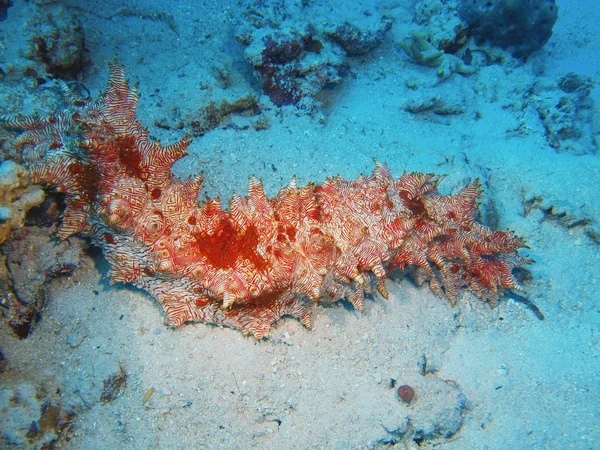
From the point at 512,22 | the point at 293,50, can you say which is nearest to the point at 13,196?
the point at 293,50

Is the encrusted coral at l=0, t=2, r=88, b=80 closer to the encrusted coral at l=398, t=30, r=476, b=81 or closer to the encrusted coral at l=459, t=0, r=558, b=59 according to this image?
the encrusted coral at l=398, t=30, r=476, b=81

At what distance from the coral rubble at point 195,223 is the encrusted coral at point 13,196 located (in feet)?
0.39

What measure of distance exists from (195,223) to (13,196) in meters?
1.28

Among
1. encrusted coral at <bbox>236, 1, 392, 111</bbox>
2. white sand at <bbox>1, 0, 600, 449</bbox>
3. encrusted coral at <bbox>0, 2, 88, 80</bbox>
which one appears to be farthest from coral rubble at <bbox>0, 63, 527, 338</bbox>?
encrusted coral at <bbox>236, 1, 392, 111</bbox>

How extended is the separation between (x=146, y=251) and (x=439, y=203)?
2.50 m

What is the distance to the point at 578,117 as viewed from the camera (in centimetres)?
598

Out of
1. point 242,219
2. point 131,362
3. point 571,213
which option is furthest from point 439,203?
point 131,362

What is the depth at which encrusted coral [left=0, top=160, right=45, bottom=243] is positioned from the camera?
99.1 inches

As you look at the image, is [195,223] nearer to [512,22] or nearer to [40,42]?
[40,42]

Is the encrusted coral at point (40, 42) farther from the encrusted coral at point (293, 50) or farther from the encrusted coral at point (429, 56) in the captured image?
the encrusted coral at point (429, 56)

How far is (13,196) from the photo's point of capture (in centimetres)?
260

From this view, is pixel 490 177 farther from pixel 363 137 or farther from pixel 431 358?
pixel 431 358

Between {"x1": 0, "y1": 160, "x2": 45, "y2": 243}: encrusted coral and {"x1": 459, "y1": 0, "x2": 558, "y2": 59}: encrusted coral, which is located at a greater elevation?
{"x1": 459, "y1": 0, "x2": 558, "y2": 59}: encrusted coral

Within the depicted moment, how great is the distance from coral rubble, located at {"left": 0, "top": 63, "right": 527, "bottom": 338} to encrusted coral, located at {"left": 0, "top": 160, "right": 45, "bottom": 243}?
0.12 m
